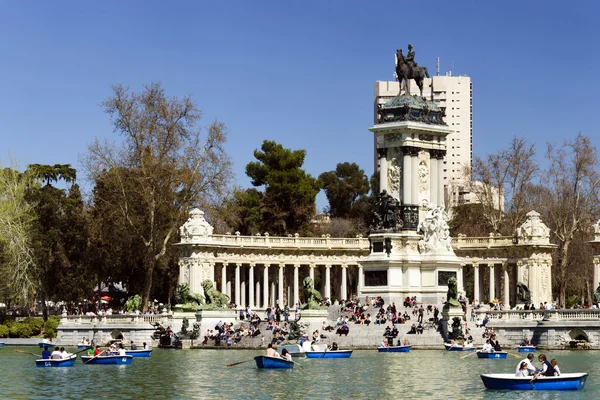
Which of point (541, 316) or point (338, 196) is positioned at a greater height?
point (338, 196)

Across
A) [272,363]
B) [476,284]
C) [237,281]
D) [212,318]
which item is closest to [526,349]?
[272,363]

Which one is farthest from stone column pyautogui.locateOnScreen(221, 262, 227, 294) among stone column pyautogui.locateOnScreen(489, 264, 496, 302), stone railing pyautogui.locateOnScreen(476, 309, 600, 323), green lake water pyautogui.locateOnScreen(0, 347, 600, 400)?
green lake water pyautogui.locateOnScreen(0, 347, 600, 400)

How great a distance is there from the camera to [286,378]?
56375 millimetres

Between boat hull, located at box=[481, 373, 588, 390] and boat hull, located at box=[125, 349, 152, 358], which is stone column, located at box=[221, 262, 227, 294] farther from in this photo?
boat hull, located at box=[481, 373, 588, 390]

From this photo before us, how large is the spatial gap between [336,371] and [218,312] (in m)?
22.5

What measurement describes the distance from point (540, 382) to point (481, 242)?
48081 mm

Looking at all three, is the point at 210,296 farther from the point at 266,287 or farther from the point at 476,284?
the point at 476,284

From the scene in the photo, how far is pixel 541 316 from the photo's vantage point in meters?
75.7

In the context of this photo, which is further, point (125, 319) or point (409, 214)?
point (409, 214)

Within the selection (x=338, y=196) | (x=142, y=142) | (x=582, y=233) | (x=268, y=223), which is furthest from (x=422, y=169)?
(x=338, y=196)

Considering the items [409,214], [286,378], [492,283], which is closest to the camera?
[286,378]

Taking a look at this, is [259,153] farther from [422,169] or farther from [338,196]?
[422,169]

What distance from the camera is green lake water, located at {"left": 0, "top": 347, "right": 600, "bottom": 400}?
5028cm

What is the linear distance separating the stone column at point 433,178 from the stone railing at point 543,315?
11.0 m
